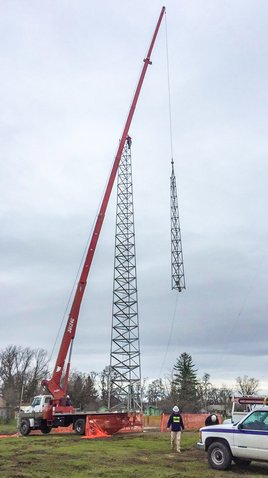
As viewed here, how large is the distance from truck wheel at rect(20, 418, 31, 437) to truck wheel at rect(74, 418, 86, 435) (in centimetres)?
361

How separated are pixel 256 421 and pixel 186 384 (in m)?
88.4

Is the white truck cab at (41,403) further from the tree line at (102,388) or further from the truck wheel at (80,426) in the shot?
the tree line at (102,388)

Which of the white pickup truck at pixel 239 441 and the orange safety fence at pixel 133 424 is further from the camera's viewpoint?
the orange safety fence at pixel 133 424

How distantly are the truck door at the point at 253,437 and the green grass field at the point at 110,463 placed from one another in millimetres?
493

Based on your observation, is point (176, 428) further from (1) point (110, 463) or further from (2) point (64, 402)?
(2) point (64, 402)

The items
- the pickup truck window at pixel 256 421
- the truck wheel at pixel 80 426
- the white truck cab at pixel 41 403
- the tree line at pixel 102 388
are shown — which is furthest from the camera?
the tree line at pixel 102 388

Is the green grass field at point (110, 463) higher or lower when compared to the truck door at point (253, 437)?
lower

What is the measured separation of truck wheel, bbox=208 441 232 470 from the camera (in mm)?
13461

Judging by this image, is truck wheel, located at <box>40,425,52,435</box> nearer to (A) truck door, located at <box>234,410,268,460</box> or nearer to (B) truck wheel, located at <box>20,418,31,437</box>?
(B) truck wheel, located at <box>20,418,31,437</box>

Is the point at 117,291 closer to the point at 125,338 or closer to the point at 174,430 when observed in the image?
the point at 125,338

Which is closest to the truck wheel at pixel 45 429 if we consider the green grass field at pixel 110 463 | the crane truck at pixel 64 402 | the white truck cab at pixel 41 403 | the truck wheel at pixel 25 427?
the crane truck at pixel 64 402

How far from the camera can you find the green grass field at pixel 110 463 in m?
12.5

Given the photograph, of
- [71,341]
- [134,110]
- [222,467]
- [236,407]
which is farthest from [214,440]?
[134,110]

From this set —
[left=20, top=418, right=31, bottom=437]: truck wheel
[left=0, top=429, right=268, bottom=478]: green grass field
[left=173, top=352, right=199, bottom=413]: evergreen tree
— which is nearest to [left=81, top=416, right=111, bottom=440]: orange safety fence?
[left=20, top=418, right=31, bottom=437]: truck wheel
